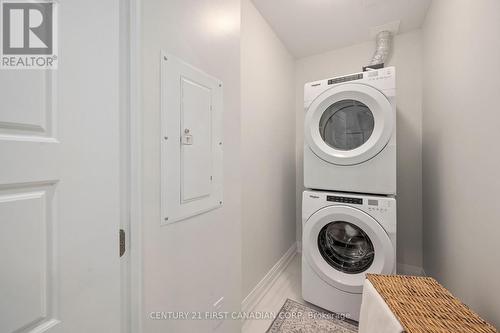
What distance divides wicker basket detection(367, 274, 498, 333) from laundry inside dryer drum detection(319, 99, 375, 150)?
0.94 metres

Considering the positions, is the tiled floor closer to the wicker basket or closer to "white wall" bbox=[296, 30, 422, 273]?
the wicker basket

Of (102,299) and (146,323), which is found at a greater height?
(102,299)

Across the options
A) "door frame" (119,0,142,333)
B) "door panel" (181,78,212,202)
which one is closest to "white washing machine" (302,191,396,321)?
"door panel" (181,78,212,202)

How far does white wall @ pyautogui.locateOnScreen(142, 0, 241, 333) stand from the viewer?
28.1 inches

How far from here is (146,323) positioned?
71 cm

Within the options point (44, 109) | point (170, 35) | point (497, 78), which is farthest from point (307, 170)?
point (44, 109)

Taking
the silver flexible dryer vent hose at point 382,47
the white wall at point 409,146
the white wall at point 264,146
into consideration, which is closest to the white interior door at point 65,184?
the white wall at point 264,146

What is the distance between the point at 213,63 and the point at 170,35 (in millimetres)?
253

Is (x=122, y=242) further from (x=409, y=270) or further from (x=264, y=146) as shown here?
(x=409, y=270)

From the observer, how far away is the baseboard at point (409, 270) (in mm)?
1949

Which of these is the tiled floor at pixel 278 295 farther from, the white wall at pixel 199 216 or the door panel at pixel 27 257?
the door panel at pixel 27 257

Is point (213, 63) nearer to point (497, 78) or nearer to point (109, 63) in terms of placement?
point (109, 63)

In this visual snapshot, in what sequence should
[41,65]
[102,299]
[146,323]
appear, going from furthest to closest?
[146,323] < [102,299] < [41,65]

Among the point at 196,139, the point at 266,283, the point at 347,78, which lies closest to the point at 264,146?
the point at 347,78
